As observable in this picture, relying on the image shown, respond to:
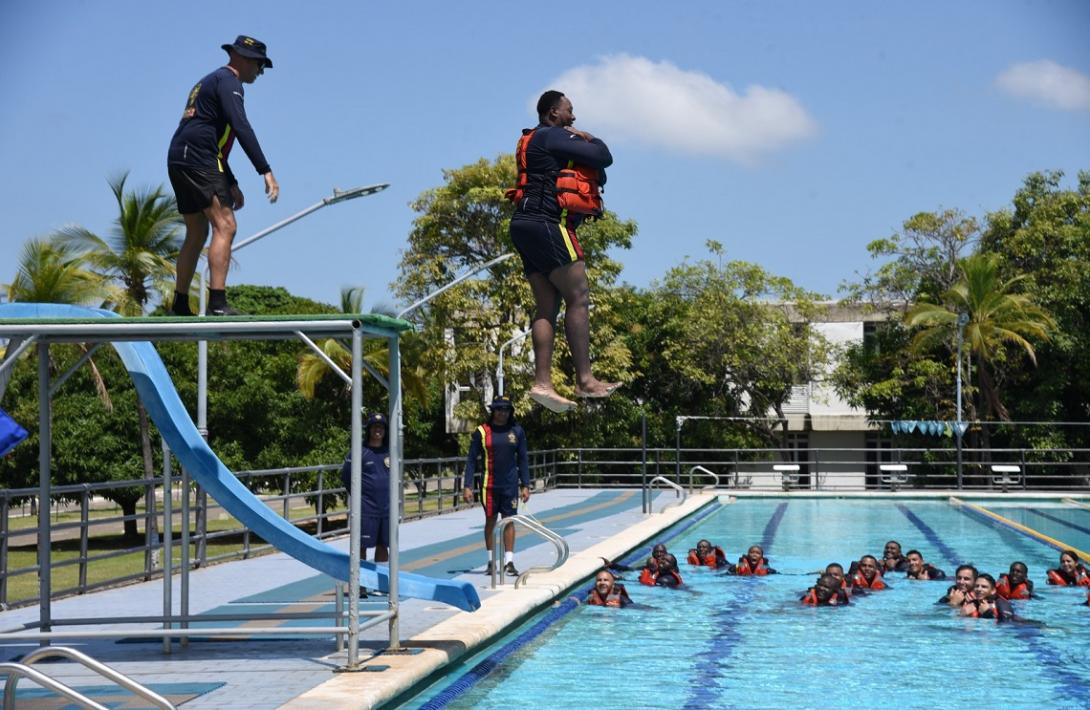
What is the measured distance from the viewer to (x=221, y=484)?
8664 mm

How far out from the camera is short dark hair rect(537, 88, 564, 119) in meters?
5.92

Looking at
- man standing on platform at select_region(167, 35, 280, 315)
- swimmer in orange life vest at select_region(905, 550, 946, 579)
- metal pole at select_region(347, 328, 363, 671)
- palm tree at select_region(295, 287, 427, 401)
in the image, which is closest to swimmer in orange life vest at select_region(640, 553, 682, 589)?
swimmer in orange life vest at select_region(905, 550, 946, 579)

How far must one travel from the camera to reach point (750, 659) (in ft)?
33.7

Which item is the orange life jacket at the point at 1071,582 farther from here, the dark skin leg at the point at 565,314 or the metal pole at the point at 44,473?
the dark skin leg at the point at 565,314

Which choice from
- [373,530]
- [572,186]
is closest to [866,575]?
[373,530]

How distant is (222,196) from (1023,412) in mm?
36541

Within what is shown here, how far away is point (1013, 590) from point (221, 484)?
9.09 m

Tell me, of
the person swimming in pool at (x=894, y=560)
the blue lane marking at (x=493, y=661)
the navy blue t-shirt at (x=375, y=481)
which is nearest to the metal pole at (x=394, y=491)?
the blue lane marking at (x=493, y=661)

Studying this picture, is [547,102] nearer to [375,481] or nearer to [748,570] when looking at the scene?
[375,481]

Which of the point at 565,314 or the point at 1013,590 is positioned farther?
A: the point at 1013,590

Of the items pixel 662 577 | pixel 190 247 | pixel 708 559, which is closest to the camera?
pixel 190 247

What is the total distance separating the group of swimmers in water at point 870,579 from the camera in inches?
507

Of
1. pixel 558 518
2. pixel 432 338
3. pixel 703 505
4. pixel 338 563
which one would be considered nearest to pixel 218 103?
pixel 338 563

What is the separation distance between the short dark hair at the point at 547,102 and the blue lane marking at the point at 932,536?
48.4 ft
